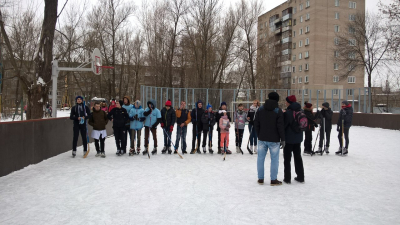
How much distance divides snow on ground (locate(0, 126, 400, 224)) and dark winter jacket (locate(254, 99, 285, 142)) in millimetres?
979

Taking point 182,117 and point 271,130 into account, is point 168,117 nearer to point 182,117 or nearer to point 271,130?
point 182,117

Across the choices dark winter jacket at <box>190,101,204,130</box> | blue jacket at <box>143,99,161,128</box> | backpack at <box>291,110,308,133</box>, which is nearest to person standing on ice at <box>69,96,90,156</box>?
blue jacket at <box>143,99,161,128</box>

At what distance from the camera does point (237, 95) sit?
94.3 feet

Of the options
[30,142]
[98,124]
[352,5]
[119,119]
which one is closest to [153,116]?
[119,119]

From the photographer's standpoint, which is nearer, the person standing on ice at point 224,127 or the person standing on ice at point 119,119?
the person standing on ice at point 119,119

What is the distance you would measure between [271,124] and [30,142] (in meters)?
6.09

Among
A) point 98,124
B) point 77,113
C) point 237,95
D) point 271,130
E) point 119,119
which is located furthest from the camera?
point 237,95

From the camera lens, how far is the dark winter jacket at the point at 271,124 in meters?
6.18

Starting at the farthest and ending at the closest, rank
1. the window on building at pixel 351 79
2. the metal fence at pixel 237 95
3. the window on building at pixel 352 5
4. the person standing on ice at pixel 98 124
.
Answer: the window on building at pixel 351 79 < the window on building at pixel 352 5 < the metal fence at pixel 237 95 < the person standing on ice at pixel 98 124

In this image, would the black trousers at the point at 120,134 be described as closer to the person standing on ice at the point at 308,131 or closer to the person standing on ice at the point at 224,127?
Result: the person standing on ice at the point at 224,127

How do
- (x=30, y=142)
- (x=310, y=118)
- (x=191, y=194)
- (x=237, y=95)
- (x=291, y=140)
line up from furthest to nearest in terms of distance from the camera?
(x=237, y=95), (x=310, y=118), (x=30, y=142), (x=291, y=140), (x=191, y=194)

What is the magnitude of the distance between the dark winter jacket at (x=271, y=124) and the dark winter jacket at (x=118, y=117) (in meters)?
5.09

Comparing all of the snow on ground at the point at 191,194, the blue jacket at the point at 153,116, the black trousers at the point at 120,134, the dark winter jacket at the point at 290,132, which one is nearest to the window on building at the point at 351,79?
the snow on ground at the point at 191,194

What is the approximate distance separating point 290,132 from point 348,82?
50.8 meters
